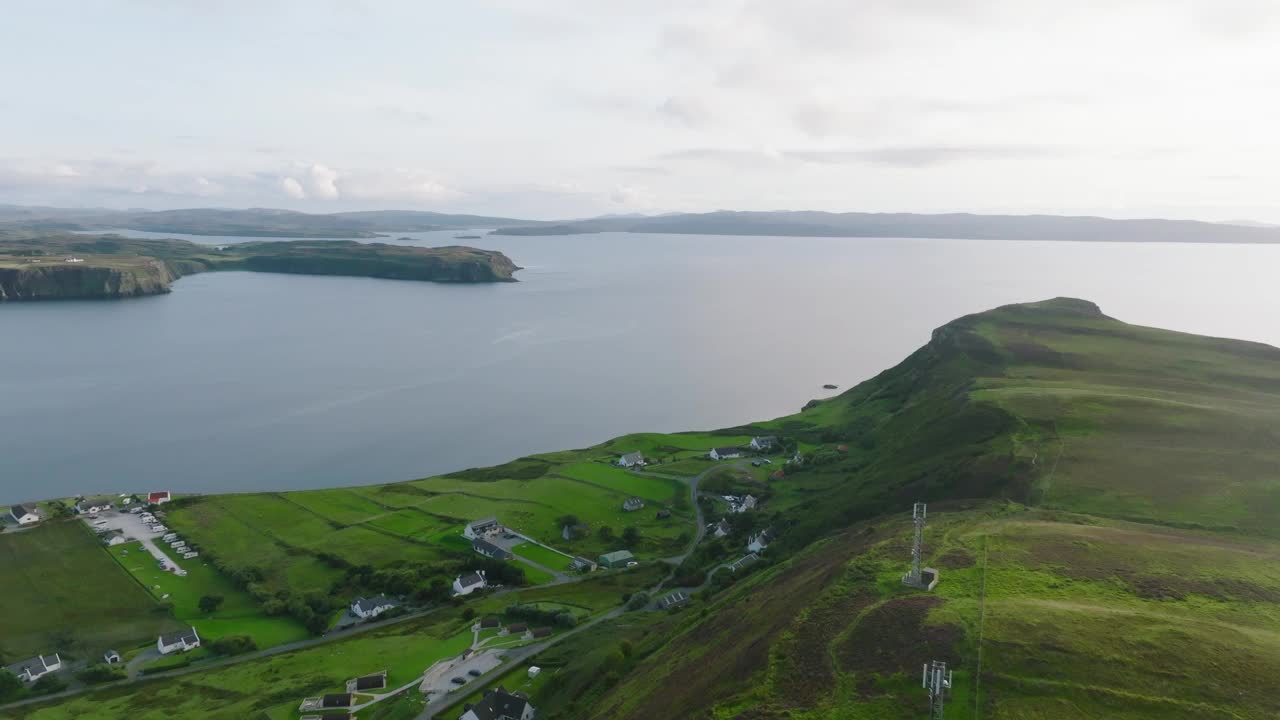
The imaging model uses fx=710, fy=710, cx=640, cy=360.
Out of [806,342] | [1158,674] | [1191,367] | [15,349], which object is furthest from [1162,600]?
[15,349]

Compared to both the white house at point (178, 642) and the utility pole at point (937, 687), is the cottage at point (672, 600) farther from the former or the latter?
the white house at point (178, 642)

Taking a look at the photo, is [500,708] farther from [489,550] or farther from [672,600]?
[489,550]

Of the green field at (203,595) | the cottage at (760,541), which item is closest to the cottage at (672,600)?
the cottage at (760,541)

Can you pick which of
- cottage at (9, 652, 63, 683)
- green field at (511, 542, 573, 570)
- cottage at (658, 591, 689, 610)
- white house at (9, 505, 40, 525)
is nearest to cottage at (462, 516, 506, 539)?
green field at (511, 542, 573, 570)

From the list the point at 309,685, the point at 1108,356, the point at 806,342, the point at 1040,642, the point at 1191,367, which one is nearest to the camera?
the point at 1040,642

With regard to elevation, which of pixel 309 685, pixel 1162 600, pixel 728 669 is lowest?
pixel 309 685

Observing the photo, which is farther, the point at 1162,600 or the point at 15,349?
the point at 15,349

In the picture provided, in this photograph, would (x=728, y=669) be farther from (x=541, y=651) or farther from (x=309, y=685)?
(x=309, y=685)
